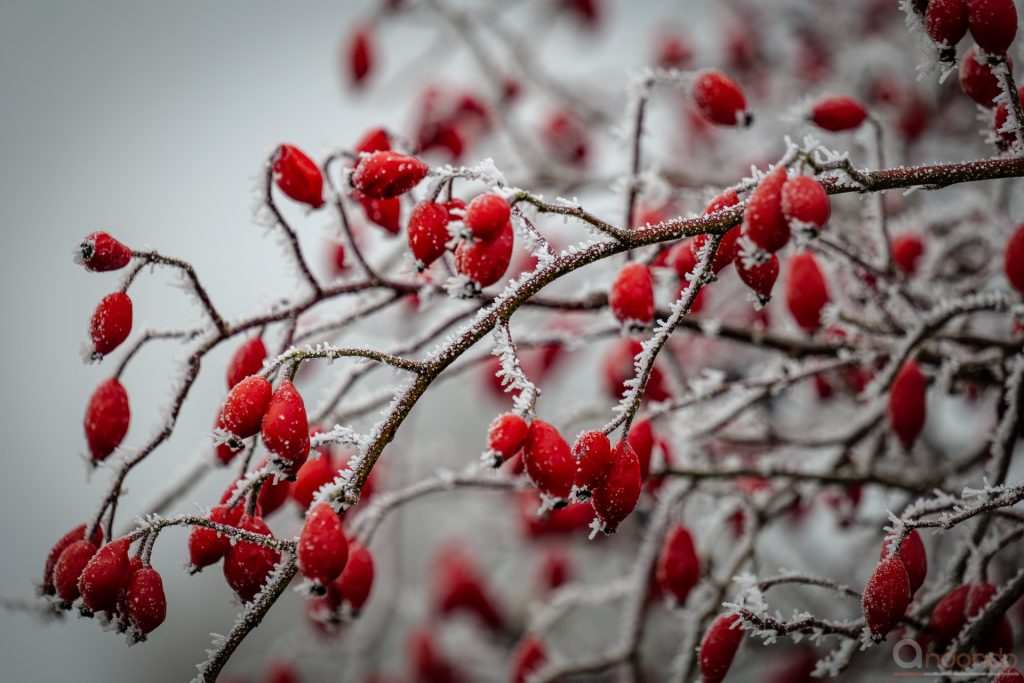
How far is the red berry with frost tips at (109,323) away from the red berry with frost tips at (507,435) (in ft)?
1.49

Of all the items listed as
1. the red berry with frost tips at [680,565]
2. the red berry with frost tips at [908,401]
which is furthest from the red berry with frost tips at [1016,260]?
the red berry with frost tips at [680,565]

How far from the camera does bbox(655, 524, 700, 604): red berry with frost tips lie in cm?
117

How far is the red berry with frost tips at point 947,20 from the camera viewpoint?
0.76 metres

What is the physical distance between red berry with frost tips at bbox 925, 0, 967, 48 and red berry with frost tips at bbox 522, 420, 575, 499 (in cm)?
58

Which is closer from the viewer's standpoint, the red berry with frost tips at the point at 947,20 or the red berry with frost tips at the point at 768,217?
the red berry with frost tips at the point at 768,217

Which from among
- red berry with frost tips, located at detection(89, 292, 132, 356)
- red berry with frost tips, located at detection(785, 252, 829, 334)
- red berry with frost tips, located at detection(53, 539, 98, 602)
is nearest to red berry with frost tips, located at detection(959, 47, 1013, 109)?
red berry with frost tips, located at detection(785, 252, 829, 334)

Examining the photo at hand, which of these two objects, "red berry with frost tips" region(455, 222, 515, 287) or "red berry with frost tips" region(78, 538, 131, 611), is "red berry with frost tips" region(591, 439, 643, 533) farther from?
"red berry with frost tips" region(78, 538, 131, 611)

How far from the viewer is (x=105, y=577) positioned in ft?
2.45

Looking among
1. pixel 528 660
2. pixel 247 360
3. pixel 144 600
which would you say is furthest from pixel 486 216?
pixel 528 660

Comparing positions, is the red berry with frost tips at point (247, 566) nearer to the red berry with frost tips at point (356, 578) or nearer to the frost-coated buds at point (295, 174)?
the red berry with frost tips at point (356, 578)

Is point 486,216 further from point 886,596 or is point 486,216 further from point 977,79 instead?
point 977,79

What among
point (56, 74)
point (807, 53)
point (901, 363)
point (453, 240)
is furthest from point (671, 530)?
point (56, 74)

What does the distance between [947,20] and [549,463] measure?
615 mm

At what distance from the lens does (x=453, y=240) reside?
76 centimetres
